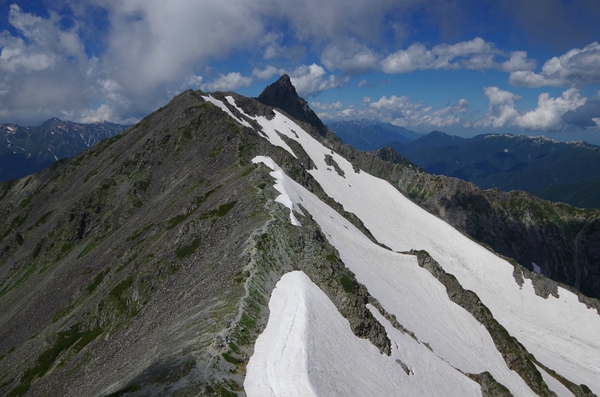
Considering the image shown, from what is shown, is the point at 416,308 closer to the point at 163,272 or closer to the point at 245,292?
the point at 245,292

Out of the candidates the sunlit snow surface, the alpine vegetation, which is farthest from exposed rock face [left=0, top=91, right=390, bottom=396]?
the sunlit snow surface

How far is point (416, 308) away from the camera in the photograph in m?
64.4

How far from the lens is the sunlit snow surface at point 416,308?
32.0m

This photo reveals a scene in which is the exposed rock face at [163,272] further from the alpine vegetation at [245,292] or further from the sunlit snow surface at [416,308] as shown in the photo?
the sunlit snow surface at [416,308]

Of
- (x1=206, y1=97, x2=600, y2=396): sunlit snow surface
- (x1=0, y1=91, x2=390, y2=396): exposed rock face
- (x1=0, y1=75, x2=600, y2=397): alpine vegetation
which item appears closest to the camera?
(x1=0, y1=75, x2=600, y2=397): alpine vegetation

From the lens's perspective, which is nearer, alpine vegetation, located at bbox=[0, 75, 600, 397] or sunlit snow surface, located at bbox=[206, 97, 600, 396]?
alpine vegetation, located at bbox=[0, 75, 600, 397]

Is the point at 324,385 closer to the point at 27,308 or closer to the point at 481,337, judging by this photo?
the point at 481,337

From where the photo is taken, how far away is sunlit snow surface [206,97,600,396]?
32.0m

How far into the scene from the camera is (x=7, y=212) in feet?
470

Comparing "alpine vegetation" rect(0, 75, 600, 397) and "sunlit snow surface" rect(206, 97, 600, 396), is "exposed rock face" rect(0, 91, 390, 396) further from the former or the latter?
"sunlit snow surface" rect(206, 97, 600, 396)

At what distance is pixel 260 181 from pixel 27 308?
53951 millimetres

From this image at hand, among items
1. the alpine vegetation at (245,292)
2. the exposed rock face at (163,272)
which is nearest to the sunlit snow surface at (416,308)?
the alpine vegetation at (245,292)

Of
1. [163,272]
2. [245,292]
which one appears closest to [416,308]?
[245,292]

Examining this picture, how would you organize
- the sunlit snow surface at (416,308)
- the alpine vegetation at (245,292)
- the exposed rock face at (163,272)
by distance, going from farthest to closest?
1. the sunlit snow surface at (416,308)
2. the exposed rock face at (163,272)
3. the alpine vegetation at (245,292)
